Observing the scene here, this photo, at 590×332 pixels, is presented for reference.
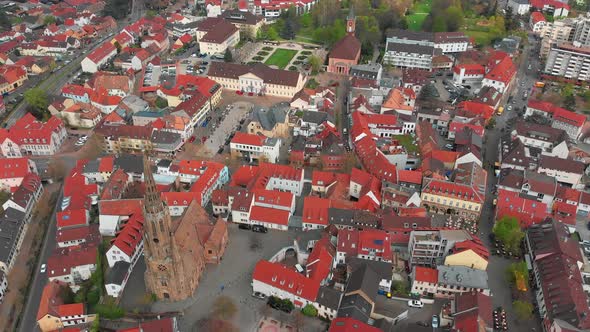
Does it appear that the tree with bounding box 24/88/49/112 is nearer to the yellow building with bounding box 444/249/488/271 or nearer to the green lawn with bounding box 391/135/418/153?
the green lawn with bounding box 391/135/418/153

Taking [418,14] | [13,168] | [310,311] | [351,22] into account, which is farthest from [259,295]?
[418,14]

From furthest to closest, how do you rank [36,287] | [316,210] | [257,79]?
[257,79] < [316,210] < [36,287]

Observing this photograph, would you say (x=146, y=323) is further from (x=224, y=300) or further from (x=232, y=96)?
(x=232, y=96)

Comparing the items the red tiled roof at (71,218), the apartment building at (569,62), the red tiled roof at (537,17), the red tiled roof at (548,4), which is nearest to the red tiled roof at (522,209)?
the apartment building at (569,62)

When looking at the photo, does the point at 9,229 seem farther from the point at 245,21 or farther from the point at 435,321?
the point at 245,21

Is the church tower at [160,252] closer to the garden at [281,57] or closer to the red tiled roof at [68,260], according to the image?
the red tiled roof at [68,260]

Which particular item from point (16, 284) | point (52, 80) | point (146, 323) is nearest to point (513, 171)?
point (146, 323)
